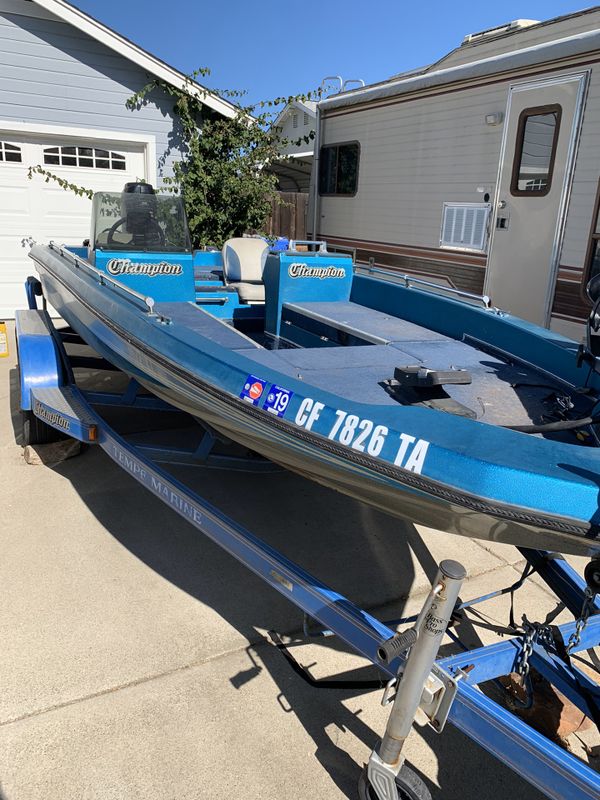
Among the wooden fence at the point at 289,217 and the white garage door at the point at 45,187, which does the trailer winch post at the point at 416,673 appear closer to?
the white garage door at the point at 45,187

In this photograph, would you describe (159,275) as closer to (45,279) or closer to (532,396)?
(45,279)

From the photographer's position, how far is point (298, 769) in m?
1.99

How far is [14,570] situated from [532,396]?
8.21 feet

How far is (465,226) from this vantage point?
21.1 ft

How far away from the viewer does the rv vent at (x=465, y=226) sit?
6.23m

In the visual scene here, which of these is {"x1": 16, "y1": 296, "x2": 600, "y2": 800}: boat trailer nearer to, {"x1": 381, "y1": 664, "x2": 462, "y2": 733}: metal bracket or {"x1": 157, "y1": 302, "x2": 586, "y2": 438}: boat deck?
{"x1": 381, "y1": 664, "x2": 462, "y2": 733}: metal bracket

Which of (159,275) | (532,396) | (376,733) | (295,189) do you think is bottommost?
(376,733)

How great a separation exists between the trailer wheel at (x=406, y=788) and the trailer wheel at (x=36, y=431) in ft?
9.79

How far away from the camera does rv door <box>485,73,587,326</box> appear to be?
5.38 m

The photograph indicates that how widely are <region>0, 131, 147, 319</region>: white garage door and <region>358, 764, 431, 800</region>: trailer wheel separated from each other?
7.80 metres

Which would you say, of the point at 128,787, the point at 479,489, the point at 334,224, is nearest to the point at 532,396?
the point at 479,489

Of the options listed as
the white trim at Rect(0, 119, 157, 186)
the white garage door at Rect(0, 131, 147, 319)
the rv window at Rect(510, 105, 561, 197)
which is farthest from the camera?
the white garage door at Rect(0, 131, 147, 319)

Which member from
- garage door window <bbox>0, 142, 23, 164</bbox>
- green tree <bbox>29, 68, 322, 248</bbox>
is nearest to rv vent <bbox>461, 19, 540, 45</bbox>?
green tree <bbox>29, 68, 322, 248</bbox>

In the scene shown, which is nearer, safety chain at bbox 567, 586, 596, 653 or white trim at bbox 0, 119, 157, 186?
safety chain at bbox 567, 586, 596, 653
